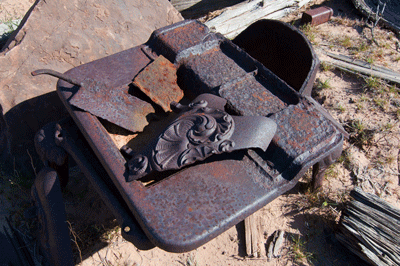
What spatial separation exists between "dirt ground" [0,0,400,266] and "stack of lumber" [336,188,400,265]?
0.59 ft

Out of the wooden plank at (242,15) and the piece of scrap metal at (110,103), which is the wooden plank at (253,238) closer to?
the piece of scrap metal at (110,103)

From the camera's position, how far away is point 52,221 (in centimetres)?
205

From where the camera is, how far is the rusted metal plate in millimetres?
2186

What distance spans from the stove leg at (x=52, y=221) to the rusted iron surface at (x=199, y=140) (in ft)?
2.25

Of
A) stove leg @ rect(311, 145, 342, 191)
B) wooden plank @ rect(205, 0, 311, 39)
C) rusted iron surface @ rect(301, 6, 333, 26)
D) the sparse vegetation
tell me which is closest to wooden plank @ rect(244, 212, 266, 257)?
the sparse vegetation

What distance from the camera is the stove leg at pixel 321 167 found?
6.50ft

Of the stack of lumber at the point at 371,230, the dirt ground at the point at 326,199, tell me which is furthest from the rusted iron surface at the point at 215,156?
the dirt ground at the point at 326,199

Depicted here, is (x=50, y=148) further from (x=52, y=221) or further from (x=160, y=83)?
(x=160, y=83)

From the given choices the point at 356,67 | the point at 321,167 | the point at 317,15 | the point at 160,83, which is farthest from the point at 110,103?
the point at 317,15

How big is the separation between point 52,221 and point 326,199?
208 centimetres

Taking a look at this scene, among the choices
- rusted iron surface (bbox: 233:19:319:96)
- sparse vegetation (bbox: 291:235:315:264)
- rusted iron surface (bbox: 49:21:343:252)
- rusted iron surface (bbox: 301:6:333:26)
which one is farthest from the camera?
rusted iron surface (bbox: 301:6:333:26)

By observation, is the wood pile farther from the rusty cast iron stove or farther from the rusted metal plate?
the rusted metal plate

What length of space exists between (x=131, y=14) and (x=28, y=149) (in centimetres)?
155

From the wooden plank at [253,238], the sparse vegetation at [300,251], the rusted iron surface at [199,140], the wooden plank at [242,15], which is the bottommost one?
the sparse vegetation at [300,251]
